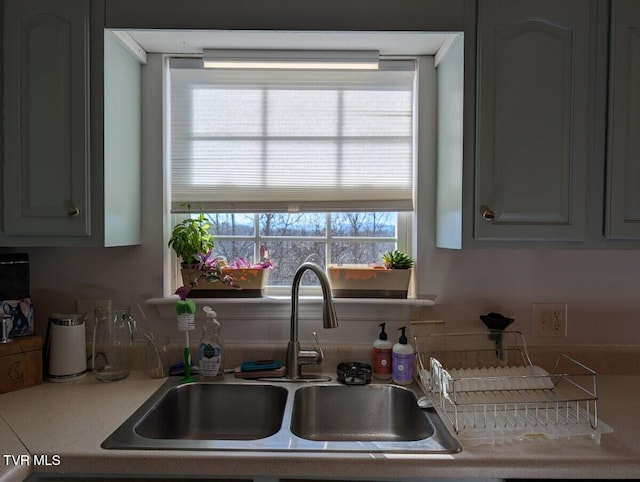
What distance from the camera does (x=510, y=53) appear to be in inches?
52.3

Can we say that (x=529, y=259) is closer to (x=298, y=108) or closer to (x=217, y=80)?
(x=298, y=108)

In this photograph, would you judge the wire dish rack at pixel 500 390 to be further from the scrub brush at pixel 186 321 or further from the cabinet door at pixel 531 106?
the scrub brush at pixel 186 321

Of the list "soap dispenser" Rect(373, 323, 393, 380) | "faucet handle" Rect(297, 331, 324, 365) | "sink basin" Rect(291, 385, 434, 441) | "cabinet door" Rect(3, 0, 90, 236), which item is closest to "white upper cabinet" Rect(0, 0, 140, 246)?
"cabinet door" Rect(3, 0, 90, 236)

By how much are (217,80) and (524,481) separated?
1615mm

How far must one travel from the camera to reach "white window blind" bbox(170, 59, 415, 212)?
1.70 metres

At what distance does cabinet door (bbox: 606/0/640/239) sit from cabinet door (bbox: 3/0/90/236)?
159cm

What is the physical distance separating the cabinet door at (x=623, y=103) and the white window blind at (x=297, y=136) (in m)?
0.65

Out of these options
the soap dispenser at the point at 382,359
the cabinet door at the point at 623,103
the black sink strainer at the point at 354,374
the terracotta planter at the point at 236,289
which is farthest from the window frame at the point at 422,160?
the cabinet door at the point at 623,103

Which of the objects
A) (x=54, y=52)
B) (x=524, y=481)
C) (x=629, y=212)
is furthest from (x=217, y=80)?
(x=524, y=481)

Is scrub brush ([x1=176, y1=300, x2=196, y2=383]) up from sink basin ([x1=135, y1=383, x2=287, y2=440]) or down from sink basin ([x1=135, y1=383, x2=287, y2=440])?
up

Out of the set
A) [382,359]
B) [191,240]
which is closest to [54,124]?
[191,240]

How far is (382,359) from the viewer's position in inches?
60.7

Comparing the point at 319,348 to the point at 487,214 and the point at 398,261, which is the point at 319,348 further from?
the point at 487,214

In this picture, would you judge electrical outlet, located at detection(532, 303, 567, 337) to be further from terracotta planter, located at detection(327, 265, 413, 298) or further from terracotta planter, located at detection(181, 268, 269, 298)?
terracotta planter, located at detection(181, 268, 269, 298)
